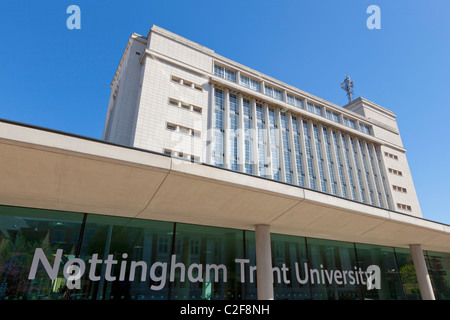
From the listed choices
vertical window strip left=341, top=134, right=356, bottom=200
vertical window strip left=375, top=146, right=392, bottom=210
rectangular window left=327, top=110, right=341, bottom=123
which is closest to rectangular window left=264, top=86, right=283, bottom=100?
rectangular window left=327, top=110, right=341, bottom=123

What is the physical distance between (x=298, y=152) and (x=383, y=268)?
29415mm

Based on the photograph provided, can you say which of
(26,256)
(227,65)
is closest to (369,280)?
(26,256)

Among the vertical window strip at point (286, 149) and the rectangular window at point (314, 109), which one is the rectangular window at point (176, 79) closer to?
the vertical window strip at point (286, 149)

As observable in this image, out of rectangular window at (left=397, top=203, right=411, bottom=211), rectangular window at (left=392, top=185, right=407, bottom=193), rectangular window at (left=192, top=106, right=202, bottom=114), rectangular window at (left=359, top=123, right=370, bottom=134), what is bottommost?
rectangular window at (left=397, top=203, right=411, bottom=211)

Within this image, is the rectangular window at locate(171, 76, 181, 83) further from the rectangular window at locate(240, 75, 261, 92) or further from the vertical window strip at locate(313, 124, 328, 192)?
the vertical window strip at locate(313, 124, 328, 192)

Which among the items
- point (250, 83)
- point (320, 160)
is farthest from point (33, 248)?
point (320, 160)

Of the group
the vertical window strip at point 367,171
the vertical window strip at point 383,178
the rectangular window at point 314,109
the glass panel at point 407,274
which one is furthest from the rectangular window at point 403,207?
the glass panel at point 407,274

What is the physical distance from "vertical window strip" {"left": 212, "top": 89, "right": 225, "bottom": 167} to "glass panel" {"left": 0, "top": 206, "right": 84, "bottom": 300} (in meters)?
25.1

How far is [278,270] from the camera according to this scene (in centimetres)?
1144

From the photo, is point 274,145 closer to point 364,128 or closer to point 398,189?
point 364,128

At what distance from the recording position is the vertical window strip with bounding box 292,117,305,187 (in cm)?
4142

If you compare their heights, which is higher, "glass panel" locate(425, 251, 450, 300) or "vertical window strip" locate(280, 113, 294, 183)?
"vertical window strip" locate(280, 113, 294, 183)

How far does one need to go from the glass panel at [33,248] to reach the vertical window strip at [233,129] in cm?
2648

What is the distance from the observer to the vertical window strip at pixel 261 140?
38094 millimetres
